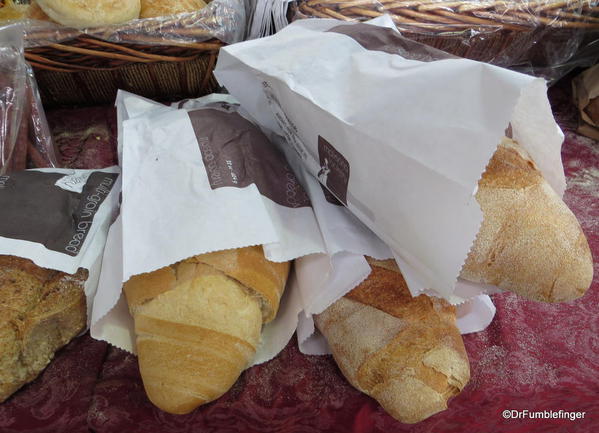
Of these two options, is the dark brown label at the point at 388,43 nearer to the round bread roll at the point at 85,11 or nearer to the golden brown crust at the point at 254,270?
the golden brown crust at the point at 254,270

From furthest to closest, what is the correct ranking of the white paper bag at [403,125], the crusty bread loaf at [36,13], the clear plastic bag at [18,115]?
the crusty bread loaf at [36,13], the clear plastic bag at [18,115], the white paper bag at [403,125]

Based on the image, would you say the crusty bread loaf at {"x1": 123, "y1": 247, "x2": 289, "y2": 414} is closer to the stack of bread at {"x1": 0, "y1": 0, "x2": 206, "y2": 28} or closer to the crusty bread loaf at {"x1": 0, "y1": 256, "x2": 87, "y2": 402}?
the crusty bread loaf at {"x1": 0, "y1": 256, "x2": 87, "y2": 402}

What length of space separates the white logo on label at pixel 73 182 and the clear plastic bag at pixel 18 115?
0.11 meters

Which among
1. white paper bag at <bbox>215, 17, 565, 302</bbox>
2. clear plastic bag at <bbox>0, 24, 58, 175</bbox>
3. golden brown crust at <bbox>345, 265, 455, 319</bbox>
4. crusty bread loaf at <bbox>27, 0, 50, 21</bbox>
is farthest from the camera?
crusty bread loaf at <bbox>27, 0, 50, 21</bbox>

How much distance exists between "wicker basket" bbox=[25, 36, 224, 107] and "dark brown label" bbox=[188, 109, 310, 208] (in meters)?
0.24

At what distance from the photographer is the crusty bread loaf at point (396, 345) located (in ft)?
1.53

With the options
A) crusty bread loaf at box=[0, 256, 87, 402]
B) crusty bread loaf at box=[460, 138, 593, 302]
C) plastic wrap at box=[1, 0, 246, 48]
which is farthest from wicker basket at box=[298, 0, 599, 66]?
crusty bread loaf at box=[0, 256, 87, 402]

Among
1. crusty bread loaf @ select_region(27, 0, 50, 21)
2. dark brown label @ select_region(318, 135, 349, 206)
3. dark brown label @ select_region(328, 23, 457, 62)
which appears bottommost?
dark brown label @ select_region(318, 135, 349, 206)

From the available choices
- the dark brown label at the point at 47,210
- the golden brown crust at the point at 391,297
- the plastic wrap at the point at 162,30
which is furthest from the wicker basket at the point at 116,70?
the golden brown crust at the point at 391,297

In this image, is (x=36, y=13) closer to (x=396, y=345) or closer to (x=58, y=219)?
(x=58, y=219)

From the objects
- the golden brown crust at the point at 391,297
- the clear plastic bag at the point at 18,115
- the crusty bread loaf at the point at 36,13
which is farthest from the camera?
the crusty bread loaf at the point at 36,13

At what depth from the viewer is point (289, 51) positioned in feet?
1.86

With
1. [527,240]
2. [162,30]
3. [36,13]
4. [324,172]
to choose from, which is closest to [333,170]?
[324,172]

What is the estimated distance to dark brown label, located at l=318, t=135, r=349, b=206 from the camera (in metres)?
0.52
